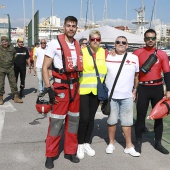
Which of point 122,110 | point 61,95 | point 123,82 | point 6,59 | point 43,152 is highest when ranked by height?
point 6,59

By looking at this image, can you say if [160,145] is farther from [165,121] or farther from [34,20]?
[34,20]

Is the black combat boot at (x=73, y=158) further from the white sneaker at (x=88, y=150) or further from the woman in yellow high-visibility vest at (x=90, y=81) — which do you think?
the white sneaker at (x=88, y=150)

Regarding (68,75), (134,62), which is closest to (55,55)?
(68,75)

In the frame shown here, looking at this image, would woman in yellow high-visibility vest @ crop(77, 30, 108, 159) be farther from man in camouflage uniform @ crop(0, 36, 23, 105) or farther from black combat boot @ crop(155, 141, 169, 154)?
man in camouflage uniform @ crop(0, 36, 23, 105)

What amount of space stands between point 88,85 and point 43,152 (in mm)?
1339

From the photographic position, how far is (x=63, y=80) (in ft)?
12.3

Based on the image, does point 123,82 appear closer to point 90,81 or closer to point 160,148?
point 90,81

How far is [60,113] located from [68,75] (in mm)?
553

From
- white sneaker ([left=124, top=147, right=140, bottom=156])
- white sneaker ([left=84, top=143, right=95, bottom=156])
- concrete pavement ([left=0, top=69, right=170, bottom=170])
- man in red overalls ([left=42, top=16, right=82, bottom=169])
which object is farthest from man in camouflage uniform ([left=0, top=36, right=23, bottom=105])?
white sneaker ([left=124, top=147, right=140, bottom=156])

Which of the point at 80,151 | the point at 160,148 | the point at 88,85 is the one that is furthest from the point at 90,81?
the point at 160,148

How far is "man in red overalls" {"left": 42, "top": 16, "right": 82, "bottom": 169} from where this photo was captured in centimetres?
367

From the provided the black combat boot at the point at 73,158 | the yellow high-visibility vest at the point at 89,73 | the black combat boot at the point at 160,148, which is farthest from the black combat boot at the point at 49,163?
the black combat boot at the point at 160,148

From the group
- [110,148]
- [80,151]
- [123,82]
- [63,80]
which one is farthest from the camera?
[110,148]

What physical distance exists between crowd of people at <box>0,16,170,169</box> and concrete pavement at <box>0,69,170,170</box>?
0.13 meters
